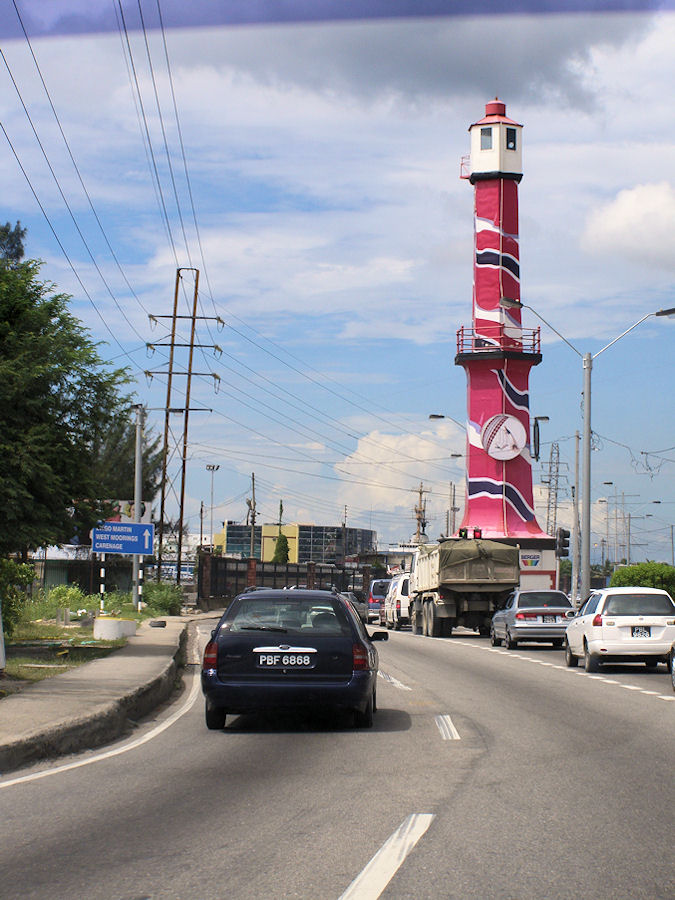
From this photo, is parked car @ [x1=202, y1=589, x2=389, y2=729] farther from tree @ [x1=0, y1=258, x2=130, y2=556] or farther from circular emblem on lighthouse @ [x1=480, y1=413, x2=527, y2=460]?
circular emblem on lighthouse @ [x1=480, y1=413, x2=527, y2=460]

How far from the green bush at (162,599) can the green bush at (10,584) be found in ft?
78.0

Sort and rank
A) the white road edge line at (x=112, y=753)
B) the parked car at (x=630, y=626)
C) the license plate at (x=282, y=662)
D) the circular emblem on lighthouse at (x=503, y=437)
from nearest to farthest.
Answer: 1. the white road edge line at (x=112, y=753)
2. the license plate at (x=282, y=662)
3. the parked car at (x=630, y=626)
4. the circular emblem on lighthouse at (x=503, y=437)

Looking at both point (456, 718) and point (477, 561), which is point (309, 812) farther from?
point (477, 561)

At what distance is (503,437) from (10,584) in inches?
1434

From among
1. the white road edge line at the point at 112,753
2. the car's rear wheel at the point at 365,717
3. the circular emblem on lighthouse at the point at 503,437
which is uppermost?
the circular emblem on lighthouse at the point at 503,437

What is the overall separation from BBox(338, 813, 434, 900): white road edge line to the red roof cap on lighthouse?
186 feet

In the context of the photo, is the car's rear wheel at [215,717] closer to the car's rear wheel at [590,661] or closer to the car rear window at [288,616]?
the car rear window at [288,616]

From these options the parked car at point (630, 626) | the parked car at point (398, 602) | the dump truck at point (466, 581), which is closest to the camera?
the parked car at point (630, 626)

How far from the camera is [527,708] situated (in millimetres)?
15023

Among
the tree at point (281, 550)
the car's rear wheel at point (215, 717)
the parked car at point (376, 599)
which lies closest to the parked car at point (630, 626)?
the car's rear wheel at point (215, 717)

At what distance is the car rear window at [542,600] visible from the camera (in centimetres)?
3003

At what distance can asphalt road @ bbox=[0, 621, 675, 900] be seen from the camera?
6016 mm

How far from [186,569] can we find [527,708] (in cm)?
12583

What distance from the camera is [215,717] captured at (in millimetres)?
12484
